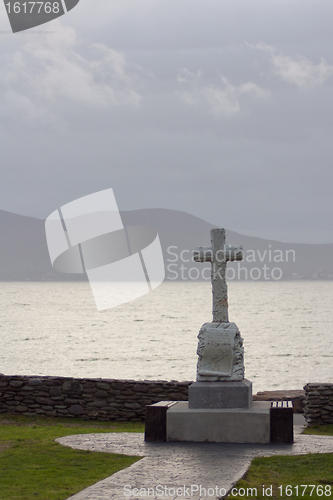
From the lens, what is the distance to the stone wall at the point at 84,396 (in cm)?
1257

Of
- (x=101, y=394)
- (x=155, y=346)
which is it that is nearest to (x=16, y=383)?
(x=101, y=394)

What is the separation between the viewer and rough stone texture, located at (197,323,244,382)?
9406 mm

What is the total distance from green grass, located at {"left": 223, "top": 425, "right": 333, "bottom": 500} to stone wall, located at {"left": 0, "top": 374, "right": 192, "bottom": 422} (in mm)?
5133

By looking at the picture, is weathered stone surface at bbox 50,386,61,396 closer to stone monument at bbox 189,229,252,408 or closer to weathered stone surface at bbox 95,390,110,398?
weathered stone surface at bbox 95,390,110,398

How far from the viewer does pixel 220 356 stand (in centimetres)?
945

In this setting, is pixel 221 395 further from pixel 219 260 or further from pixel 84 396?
pixel 84 396

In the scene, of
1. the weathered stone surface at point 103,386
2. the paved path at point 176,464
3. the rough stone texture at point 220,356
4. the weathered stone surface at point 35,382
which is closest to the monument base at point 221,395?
the rough stone texture at point 220,356

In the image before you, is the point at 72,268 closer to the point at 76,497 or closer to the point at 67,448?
the point at 67,448

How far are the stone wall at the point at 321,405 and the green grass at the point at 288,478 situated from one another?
13.2 ft

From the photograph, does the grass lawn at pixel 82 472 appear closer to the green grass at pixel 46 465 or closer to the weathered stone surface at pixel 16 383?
the green grass at pixel 46 465

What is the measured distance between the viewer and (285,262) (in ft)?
614

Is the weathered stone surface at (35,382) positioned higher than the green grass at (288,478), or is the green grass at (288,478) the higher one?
A: the weathered stone surface at (35,382)

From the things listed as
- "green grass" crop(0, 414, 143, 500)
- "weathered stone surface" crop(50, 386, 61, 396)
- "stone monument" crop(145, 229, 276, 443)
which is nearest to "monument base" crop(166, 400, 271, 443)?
"stone monument" crop(145, 229, 276, 443)

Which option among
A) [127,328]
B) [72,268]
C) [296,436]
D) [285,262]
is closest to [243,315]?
[127,328]
